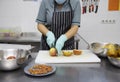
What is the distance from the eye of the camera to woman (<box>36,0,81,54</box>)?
6.03 feet

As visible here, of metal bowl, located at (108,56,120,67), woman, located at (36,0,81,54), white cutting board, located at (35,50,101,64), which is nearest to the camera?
metal bowl, located at (108,56,120,67)

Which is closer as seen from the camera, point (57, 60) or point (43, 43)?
point (57, 60)

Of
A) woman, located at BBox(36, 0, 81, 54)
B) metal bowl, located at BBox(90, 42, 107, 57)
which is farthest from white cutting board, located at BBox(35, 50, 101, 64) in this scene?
woman, located at BBox(36, 0, 81, 54)

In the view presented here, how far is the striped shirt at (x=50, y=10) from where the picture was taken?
1.84 metres

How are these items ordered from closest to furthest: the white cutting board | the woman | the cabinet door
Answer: the white cutting board
the woman
the cabinet door

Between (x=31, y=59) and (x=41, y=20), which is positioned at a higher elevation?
(x=41, y=20)

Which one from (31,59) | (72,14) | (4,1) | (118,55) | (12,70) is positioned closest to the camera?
(12,70)

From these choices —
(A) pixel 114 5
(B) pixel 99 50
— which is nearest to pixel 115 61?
(B) pixel 99 50

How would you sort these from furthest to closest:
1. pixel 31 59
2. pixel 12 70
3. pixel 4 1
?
pixel 4 1, pixel 31 59, pixel 12 70

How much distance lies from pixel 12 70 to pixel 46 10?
840mm

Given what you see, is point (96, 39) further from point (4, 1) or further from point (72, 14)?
point (4, 1)

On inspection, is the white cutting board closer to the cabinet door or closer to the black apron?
the black apron

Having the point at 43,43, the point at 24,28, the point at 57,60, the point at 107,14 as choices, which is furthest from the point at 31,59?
the point at 107,14

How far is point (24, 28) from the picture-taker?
3014mm
